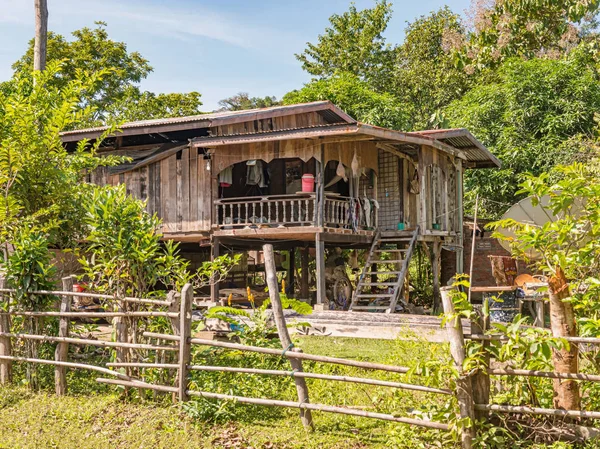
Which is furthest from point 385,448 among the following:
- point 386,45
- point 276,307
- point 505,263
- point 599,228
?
point 386,45

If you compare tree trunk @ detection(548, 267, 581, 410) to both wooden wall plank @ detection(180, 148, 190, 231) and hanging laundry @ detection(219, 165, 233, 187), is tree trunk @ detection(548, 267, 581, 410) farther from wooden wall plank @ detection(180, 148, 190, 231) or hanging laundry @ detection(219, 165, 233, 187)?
wooden wall plank @ detection(180, 148, 190, 231)

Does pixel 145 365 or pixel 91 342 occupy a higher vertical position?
pixel 91 342

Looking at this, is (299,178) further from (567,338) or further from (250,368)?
(567,338)

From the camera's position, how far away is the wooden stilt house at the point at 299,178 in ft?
46.7

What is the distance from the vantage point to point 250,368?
257 inches

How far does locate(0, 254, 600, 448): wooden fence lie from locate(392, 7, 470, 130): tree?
895 inches

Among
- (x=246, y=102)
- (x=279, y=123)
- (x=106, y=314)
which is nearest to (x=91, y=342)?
(x=106, y=314)

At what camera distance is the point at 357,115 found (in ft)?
84.0

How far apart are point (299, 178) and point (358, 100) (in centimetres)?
954

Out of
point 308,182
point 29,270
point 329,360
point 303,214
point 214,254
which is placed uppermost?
point 308,182

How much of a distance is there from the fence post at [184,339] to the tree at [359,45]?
26496 millimetres

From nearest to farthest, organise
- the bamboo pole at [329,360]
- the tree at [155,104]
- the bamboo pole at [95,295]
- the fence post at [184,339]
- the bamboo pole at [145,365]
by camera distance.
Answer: the bamboo pole at [329,360] < the fence post at [184,339] < the bamboo pole at [145,365] < the bamboo pole at [95,295] < the tree at [155,104]

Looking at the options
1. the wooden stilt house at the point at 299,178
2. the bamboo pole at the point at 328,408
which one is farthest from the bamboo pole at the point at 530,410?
the wooden stilt house at the point at 299,178

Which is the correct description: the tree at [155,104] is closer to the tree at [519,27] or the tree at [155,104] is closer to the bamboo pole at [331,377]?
the tree at [519,27]
